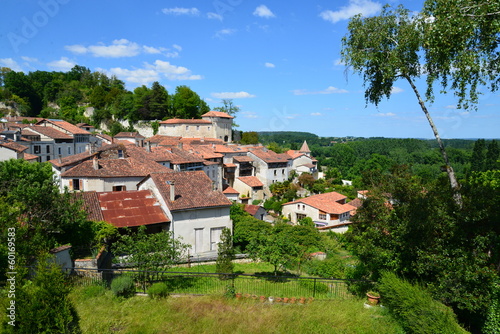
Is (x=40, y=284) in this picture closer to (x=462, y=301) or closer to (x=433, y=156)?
(x=462, y=301)

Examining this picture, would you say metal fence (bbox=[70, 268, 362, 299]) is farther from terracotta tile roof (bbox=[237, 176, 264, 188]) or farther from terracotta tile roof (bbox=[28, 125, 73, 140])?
terracotta tile roof (bbox=[28, 125, 73, 140])

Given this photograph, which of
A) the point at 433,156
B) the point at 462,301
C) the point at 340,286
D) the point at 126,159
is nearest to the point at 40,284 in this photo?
the point at 340,286

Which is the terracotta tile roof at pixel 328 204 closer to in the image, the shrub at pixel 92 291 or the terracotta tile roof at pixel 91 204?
the terracotta tile roof at pixel 91 204

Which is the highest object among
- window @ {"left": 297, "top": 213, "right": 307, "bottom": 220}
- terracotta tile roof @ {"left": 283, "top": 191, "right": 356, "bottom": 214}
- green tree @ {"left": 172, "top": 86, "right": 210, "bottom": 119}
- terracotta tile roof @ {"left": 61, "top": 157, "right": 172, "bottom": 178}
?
green tree @ {"left": 172, "top": 86, "right": 210, "bottom": 119}

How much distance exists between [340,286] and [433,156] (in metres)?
124

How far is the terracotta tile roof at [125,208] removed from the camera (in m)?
21.5

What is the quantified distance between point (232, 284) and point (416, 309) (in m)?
7.05

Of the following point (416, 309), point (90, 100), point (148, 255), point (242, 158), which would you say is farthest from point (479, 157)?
point (90, 100)

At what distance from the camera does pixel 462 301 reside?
10.4 metres

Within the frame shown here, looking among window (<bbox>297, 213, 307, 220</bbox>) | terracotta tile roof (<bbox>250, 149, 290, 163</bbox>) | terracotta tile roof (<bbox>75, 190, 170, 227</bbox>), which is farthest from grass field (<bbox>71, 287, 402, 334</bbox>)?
terracotta tile roof (<bbox>250, 149, 290, 163</bbox>)

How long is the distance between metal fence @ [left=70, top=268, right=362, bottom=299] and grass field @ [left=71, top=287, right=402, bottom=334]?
1.01 metres

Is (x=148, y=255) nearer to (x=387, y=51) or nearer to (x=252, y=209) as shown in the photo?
(x=387, y=51)

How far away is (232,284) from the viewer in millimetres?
13523

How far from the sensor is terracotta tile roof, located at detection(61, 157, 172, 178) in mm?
27047
